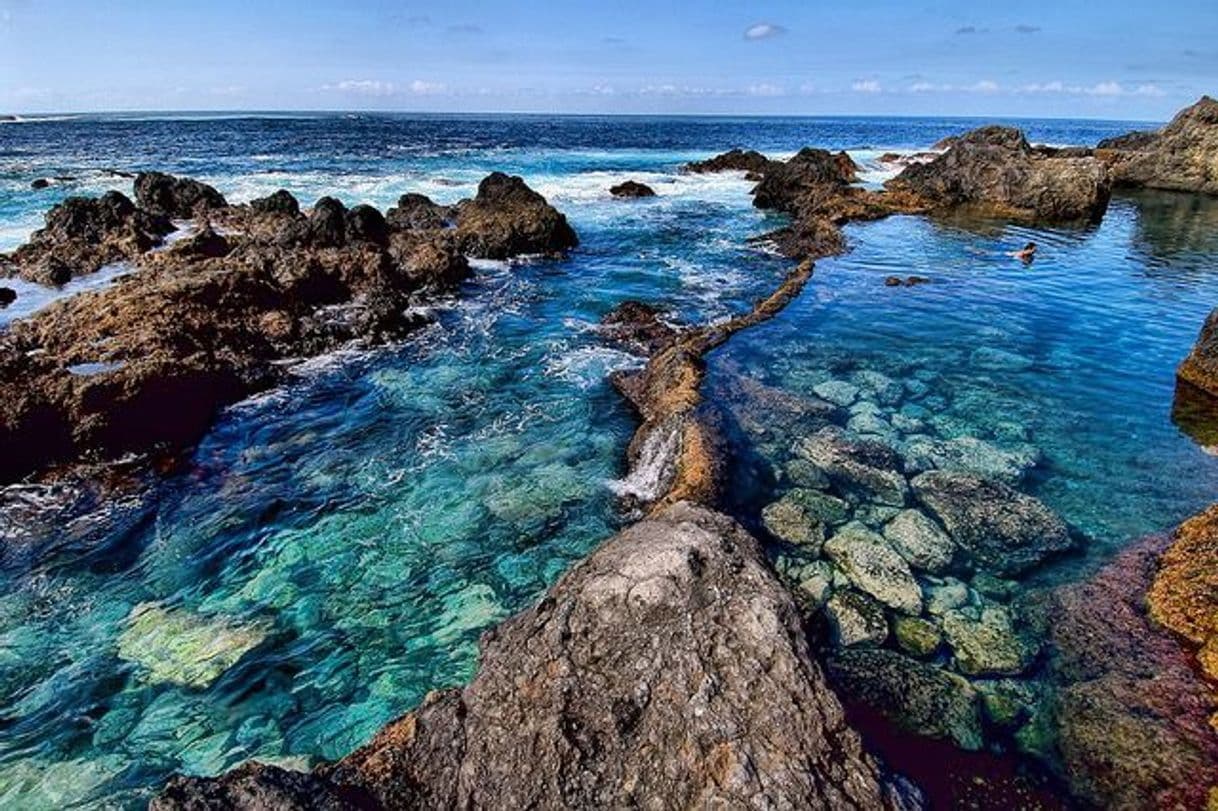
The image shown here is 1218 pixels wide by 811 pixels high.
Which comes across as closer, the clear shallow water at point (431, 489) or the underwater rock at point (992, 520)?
the clear shallow water at point (431, 489)

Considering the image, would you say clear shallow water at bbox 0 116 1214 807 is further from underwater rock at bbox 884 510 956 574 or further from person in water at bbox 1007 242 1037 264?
underwater rock at bbox 884 510 956 574

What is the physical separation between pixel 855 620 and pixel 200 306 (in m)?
17.2

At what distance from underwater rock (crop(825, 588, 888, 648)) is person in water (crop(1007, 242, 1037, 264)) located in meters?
25.2

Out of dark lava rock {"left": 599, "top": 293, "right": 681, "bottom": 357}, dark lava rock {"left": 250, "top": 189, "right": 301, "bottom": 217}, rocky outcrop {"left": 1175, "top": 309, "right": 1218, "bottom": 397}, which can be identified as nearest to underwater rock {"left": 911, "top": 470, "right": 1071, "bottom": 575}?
rocky outcrop {"left": 1175, "top": 309, "right": 1218, "bottom": 397}

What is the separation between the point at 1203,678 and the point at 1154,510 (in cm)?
434

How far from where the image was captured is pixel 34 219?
3391 cm

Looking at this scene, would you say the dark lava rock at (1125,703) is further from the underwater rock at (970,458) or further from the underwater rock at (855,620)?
the underwater rock at (970,458)

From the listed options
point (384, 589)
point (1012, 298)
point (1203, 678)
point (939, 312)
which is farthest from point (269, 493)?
point (1012, 298)

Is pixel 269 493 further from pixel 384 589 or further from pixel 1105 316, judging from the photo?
pixel 1105 316

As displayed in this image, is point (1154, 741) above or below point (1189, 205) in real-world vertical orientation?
below

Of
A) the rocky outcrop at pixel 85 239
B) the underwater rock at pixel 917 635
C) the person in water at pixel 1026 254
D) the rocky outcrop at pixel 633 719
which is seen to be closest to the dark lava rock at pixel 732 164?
the person in water at pixel 1026 254

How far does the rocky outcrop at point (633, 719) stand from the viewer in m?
4.72

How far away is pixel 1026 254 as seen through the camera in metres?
28.2

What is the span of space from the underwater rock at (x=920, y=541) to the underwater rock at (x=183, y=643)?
29.4ft
